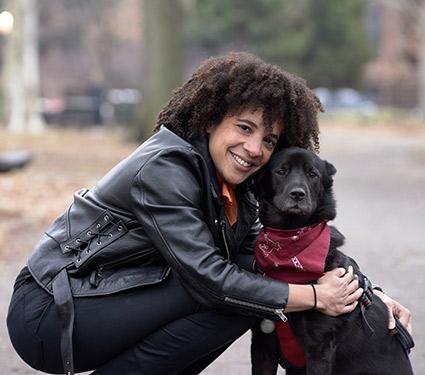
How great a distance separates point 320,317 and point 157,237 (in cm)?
76

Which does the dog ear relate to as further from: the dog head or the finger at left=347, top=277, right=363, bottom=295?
the finger at left=347, top=277, right=363, bottom=295

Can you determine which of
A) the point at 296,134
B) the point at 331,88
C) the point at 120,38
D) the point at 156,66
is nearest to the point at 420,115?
the point at 331,88

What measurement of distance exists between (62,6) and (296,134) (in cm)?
4327

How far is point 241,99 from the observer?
3961 millimetres

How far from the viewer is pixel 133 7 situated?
50.1m

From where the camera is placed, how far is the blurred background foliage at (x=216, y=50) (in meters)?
35.8

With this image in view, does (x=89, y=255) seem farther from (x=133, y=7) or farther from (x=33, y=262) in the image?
(x=133, y=7)

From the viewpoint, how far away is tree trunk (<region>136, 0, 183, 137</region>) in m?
18.7

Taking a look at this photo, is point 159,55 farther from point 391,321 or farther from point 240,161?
point 391,321

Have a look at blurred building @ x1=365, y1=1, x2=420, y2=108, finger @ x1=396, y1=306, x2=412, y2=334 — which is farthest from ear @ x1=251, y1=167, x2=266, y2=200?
blurred building @ x1=365, y1=1, x2=420, y2=108

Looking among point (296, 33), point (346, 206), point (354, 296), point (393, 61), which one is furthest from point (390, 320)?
point (393, 61)

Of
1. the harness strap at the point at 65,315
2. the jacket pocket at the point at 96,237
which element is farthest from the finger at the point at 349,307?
the harness strap at the point at 65,315

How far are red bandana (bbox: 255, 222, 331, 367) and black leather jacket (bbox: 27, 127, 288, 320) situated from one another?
0.51 ft

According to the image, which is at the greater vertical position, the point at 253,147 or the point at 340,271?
the point at 253,147
